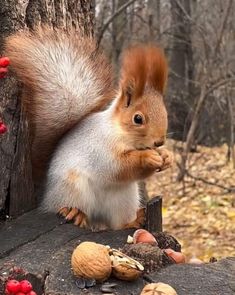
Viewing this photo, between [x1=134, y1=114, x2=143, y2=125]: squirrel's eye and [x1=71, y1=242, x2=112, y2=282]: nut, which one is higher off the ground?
[x1=134, y1=114, x2=143, y2=125]: squirrel's eye

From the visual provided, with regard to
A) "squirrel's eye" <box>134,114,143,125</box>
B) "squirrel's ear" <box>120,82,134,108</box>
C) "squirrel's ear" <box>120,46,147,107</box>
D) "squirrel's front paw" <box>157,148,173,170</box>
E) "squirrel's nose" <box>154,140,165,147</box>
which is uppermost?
"squirrel's ear" <box>120,46,147,107</box>

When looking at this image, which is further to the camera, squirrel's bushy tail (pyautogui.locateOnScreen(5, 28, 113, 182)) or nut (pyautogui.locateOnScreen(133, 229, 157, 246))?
squirrel's bushy tail (pyautogui.locateOnScreen(5, 28, 113, 182))

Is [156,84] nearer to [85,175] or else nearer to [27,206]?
[85,175]

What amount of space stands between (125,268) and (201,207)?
4029 mm

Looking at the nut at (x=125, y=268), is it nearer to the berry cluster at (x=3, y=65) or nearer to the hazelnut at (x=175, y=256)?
the hazelnut at (x=175, y=256)

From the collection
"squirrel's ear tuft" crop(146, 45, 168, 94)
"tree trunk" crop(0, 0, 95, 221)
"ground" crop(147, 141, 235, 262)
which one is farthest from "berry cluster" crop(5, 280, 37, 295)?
"ground" crop(147, 141, 235, 262)

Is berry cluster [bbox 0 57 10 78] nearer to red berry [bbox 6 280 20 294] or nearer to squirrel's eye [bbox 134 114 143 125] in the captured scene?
squirrel's eye [bbox 134 114 143 125]

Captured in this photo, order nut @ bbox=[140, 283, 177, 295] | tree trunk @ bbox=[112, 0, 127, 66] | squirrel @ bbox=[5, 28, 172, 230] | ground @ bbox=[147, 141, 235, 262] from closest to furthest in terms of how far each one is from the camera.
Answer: nut @ bbox=[140, 283, 177, 295]
squirrel @ bbox=[5, 28, 172, 230]
ground @ bbox=[147, 141, 235, 262]
tree trunk @ bbox=[112, 0, 127, 66]

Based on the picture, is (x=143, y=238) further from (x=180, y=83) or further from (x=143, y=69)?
(x=180, y=83)

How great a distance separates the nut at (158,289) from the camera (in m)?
1.24

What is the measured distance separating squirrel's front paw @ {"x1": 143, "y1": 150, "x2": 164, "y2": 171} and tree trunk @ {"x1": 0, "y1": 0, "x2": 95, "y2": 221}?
0.32 meters

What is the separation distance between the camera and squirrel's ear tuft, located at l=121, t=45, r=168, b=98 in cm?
154

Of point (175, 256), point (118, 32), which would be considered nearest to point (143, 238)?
point (175, 256)

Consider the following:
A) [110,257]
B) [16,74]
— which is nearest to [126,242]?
[110,257]
